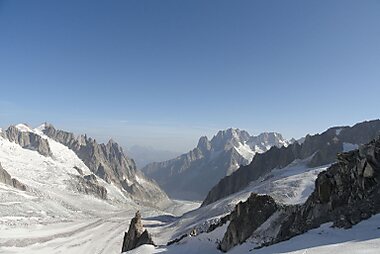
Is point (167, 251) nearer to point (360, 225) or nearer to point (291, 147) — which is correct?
point (360, 225)

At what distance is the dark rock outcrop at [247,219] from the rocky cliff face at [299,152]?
8714cm

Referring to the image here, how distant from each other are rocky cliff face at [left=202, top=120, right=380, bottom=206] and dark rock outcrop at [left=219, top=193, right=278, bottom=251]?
87.1 metres

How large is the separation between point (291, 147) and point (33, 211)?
10515cm

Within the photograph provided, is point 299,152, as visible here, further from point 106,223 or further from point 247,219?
point 247,219

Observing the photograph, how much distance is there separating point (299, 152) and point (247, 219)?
12689 centimetres

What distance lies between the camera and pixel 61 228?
10088cm

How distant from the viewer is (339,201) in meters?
18.0

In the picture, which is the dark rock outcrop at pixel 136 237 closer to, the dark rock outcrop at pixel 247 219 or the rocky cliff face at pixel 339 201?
the dark rock outcrop at pixel 247 219

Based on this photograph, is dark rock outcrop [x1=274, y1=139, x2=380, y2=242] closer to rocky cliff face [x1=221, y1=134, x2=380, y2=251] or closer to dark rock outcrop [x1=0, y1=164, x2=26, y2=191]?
rocky cliff face [x1=221, y1=134, x2=380, y2=251]

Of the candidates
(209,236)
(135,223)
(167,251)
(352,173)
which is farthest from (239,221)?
(135,223)

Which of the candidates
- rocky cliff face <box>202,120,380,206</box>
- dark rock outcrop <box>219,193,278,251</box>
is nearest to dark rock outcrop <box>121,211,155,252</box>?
dark rock outcrop <box>219,193,278,251</box>

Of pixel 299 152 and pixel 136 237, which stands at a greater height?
pixel 299 152

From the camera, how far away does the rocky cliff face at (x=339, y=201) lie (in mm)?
14695

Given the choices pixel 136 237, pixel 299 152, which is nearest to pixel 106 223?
pixel 299 152
